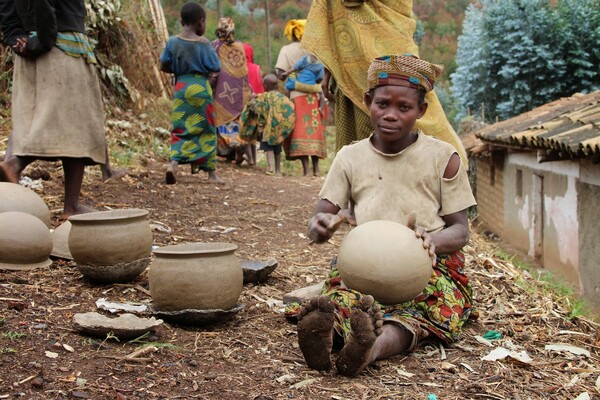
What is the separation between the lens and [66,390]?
8.57 ft

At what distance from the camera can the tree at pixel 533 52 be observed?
671 inches

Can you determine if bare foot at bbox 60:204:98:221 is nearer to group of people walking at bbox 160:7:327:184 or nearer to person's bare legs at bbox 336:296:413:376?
person's bare legs at bbox 336:296:413:376

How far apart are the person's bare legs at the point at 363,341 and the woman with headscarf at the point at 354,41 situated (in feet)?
6.09

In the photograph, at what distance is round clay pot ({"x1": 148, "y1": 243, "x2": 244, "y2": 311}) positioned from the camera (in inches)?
132

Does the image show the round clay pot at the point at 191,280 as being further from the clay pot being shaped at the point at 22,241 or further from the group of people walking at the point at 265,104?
the group of people walking at the point at 265,104

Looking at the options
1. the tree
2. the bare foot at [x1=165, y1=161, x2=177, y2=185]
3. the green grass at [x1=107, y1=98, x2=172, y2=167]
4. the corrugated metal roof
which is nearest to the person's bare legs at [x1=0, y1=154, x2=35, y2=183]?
the bare foot at [x1=165, y1=161, x2=177, y2=185]

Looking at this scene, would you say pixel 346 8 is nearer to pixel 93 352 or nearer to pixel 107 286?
pixel 107 286

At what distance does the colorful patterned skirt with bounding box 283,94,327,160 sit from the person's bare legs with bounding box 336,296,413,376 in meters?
7.90

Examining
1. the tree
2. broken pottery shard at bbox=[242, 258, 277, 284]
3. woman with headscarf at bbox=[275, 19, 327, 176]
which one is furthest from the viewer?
the tree

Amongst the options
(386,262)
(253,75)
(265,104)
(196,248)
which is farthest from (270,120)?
(386,262)

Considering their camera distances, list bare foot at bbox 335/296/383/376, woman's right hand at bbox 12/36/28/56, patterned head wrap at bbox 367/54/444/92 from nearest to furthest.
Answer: bare foot at bbox 335/296/383/376, patterned head wrap at bbox 367/54/444/92, woman's right hand at bbox 12/36/28/56

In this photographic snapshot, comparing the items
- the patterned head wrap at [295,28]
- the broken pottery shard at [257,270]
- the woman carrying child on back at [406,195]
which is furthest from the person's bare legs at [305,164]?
the woman carrying child on back at [406,195]

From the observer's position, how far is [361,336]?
2740 millimetres

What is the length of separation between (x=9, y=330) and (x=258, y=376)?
111 cm
